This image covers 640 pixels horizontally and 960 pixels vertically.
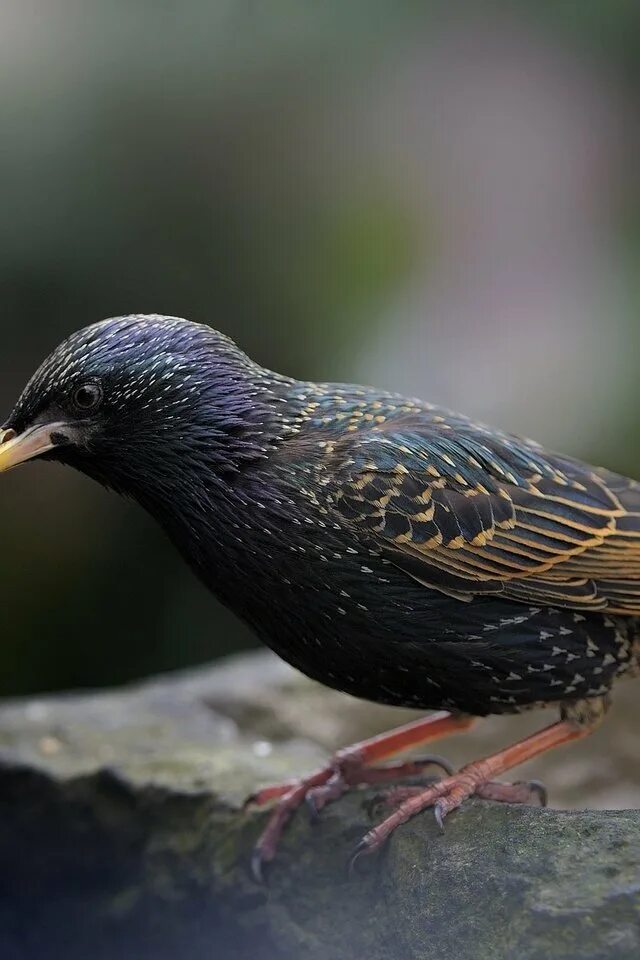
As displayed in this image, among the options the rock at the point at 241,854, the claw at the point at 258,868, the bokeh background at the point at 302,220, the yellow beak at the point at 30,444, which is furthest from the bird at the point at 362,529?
the bokeh background at the point at 302,220

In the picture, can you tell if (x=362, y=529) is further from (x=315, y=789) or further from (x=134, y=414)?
(x=315, y=789)

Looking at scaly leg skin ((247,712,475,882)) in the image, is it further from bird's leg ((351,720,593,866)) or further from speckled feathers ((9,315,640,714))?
speckled feathers ((9,315,640,714))

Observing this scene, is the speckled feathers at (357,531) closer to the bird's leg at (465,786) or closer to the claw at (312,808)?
the bird's leg at (465,786)

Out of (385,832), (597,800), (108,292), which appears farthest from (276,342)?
(385,832)

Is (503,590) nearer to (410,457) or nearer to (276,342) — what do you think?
(410,457)

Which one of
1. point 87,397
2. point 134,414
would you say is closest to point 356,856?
point 134,414

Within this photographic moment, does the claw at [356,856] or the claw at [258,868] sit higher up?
the claw at [356,856]
